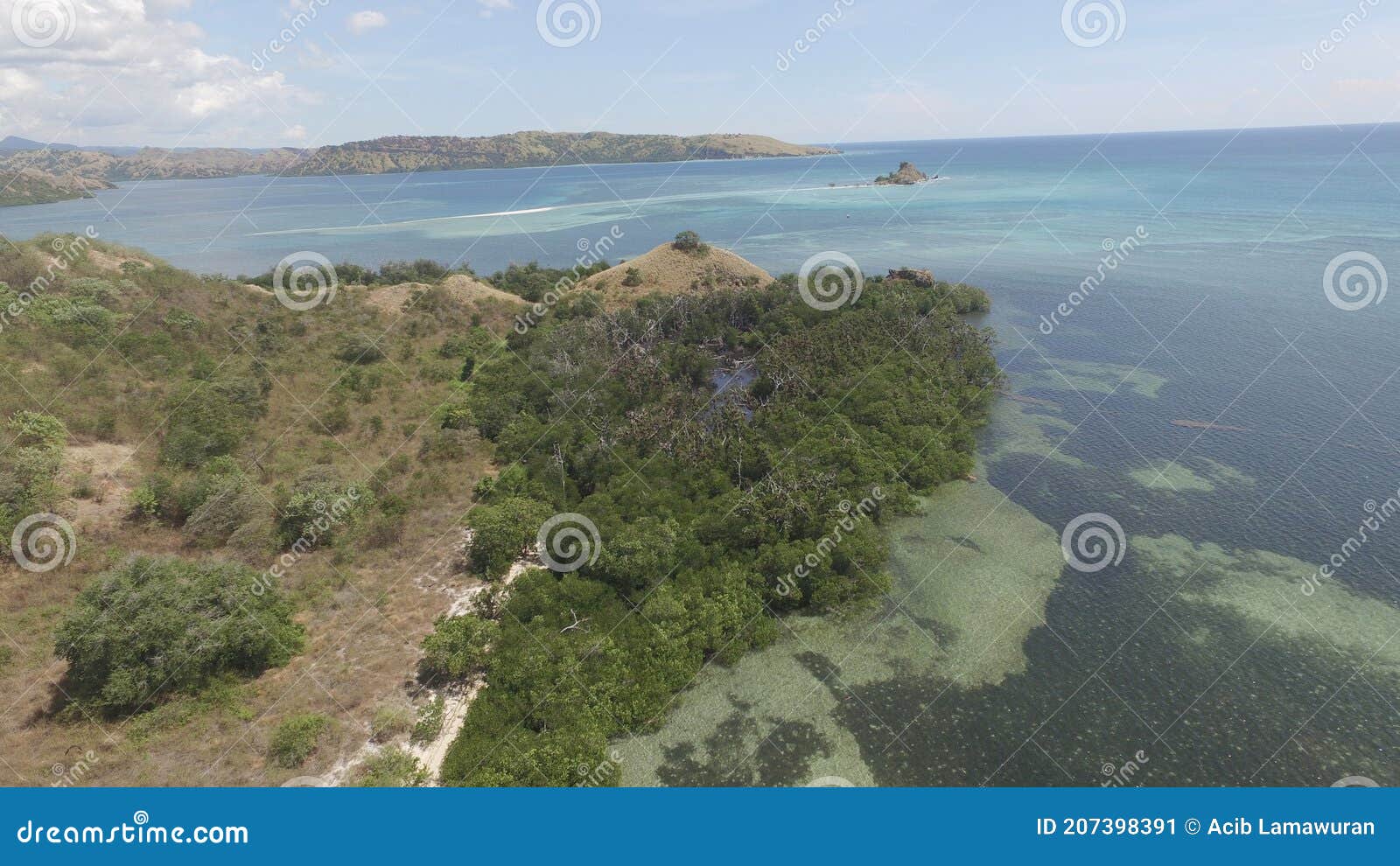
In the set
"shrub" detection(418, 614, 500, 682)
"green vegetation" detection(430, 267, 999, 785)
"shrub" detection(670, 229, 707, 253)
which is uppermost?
"shrub" detection(670, 229, 707, 253)

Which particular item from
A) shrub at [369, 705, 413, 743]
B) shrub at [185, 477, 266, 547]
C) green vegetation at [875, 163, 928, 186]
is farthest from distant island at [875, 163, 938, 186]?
Answer: shrub at [369, 705, 413, 743]

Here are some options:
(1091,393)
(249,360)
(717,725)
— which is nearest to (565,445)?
(717,725)

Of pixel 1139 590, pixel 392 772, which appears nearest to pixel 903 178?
pixel 1139 590

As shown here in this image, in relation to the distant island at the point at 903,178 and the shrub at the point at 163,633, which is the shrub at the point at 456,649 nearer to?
the shrub at the point at 163,633

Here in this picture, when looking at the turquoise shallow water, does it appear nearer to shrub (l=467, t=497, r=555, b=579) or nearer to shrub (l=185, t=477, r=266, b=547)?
shrub (l=467, t=497, r=555, b=579)

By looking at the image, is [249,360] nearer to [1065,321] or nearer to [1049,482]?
[1049,482]

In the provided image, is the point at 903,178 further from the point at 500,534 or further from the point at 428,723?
the point at 428,723
